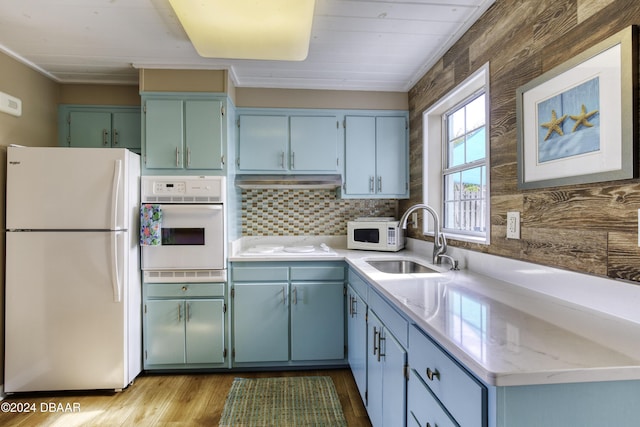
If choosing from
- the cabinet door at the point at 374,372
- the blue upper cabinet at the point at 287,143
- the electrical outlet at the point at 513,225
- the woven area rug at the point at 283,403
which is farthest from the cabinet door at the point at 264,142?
the electrical outlet at the point at 513,225

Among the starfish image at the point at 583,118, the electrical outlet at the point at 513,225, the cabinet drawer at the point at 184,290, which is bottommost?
the cabinet drawer at the point at 184,290

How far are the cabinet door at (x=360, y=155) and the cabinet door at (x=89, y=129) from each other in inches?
80.4

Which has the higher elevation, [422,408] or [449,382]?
[449,382]

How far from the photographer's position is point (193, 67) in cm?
245

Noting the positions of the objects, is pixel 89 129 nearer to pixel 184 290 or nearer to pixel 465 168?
pixel 184 290

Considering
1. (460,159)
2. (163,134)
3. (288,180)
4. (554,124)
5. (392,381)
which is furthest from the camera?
(288,180)

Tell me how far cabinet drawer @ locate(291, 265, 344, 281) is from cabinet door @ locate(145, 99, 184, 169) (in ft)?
3.95

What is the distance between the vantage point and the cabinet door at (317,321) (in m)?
2.52

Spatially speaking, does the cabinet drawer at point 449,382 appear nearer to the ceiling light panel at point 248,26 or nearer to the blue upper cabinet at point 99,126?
the ceiling light panel at point 248,26

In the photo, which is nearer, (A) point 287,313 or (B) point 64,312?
(B) point 64,312

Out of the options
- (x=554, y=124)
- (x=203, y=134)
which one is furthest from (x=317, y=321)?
(x=554, y=124)

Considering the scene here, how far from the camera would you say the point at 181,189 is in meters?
2.40

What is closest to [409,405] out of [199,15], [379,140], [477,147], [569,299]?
[569,299]

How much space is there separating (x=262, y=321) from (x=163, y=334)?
731 mm
